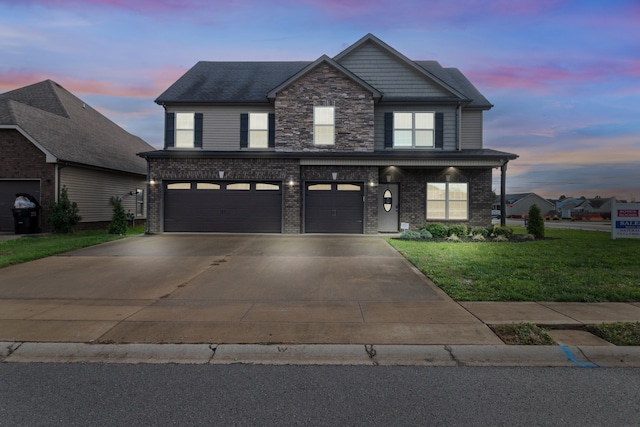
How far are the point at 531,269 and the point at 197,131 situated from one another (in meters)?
15.4

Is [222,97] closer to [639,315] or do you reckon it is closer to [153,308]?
[153,308]

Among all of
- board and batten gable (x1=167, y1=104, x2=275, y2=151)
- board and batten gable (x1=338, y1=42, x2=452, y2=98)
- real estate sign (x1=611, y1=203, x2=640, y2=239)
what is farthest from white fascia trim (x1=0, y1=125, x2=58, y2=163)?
real estate sign (x1=611, y1=203, x2=640, y2=239)

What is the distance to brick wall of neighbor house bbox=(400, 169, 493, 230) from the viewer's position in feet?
61.1

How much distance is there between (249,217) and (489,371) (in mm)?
14485

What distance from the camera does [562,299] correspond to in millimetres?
6727

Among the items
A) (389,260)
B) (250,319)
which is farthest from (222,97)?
(250,319)

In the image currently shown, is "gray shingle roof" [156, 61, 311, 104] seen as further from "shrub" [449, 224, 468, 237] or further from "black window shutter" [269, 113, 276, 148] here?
"shrub" [449, 224, 468, 237]

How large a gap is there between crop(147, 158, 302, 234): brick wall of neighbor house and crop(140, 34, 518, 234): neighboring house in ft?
0.15

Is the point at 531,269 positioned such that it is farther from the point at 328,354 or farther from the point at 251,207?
the point at 251,207

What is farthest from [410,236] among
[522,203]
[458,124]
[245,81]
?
[522,203]

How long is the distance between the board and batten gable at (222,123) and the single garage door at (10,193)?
294 inches

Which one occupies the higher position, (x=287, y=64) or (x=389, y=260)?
(x=287, y=64)

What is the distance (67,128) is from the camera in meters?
21.7

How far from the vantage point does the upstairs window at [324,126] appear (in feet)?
58.3
